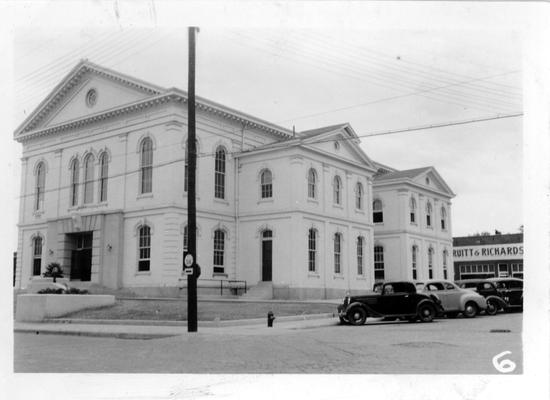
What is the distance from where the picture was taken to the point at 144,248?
3216 centimetres

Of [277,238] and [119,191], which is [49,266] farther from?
[277,238]

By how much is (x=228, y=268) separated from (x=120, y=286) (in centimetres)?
567

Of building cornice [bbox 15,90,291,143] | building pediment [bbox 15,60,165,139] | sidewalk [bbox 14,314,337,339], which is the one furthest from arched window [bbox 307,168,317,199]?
sidewalk [bbox 14,314,337,339]

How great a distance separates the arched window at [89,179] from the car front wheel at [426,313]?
20477 mm

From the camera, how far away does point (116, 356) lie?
→ 42.1 feet

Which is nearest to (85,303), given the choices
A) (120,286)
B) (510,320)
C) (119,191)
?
(120,286)

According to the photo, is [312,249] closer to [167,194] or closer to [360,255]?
[360,255]

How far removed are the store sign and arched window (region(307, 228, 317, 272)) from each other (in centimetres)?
1042

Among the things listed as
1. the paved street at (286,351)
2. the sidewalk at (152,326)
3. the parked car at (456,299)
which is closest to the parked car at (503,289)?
the parked car at (456,299)

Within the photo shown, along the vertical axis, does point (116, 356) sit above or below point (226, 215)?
below

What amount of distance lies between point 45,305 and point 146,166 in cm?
1096

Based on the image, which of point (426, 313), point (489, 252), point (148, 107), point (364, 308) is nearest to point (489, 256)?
point (489, 252)

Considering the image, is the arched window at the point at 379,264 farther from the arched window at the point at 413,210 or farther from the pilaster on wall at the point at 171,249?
the pilaster on wall at the point at 171,249
